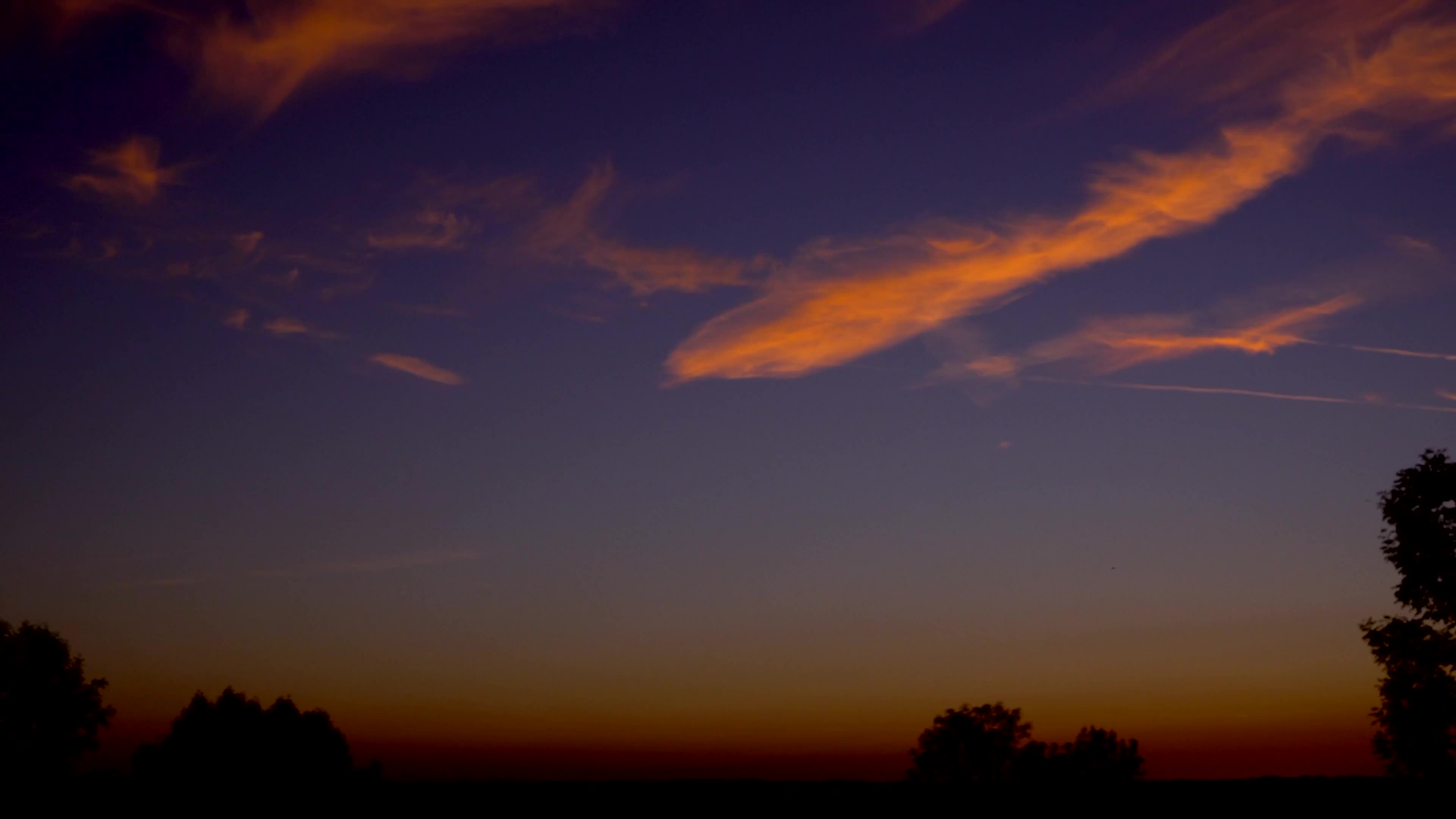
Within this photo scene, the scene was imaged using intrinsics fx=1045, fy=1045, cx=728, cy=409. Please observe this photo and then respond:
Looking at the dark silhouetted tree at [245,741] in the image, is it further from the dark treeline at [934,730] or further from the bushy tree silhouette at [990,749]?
the bushy tree silhouette at [990,749]

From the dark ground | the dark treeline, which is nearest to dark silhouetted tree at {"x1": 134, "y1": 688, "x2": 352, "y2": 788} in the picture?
the dark treeline

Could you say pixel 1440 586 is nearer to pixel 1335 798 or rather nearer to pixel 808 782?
pixel 1335 798

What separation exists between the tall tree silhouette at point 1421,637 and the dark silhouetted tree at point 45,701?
216 feet

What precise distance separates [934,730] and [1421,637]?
8339 cm

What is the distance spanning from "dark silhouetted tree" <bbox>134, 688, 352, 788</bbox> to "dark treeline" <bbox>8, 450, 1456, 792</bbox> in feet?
0.30

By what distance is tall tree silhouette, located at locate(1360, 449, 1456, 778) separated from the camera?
106 ft

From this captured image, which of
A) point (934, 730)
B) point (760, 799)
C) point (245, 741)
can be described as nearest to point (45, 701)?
point (245, 741)

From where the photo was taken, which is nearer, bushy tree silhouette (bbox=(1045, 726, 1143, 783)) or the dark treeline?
the dark treeline

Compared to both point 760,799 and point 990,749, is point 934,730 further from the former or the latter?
point 760,799

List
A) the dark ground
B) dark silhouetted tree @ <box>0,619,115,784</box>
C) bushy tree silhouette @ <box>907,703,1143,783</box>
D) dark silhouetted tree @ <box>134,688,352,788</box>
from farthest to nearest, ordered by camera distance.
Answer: bushy tree silhouette @ <box>907,703,1143,783</box>
dark silhouetted tree @ <box>134,688,352,788</box>
dark silhouetted tree @ <box>0,619,115,784</box>
the dark ground

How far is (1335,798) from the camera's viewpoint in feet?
57.1

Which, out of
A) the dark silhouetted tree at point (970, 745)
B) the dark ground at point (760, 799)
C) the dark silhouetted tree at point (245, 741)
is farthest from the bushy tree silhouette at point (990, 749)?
the dark ground at point (760, 799)

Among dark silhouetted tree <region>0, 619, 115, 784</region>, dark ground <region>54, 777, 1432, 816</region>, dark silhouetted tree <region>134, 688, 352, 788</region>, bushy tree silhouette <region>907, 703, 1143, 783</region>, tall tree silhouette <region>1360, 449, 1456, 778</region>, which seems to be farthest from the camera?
bushy tree silhouette <region>907, 703, 1143, 783</region>

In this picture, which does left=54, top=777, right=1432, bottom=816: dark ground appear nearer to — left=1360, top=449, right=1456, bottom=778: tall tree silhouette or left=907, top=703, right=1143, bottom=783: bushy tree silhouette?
left=1360, top=449, right=1456, bottom=778: tall tree silhouette
